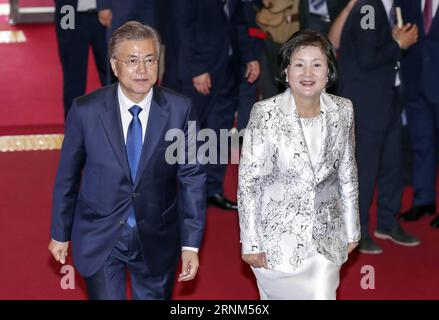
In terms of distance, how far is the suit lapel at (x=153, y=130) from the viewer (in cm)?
431

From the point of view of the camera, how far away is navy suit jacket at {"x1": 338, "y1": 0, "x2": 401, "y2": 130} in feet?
20.1

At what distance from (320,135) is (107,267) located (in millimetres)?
1075

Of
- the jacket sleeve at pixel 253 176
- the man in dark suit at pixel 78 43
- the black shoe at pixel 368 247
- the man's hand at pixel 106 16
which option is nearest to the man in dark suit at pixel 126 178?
the jacket sleeve at pixel 253 176

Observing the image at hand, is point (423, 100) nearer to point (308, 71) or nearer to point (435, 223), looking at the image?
point (435, 223)

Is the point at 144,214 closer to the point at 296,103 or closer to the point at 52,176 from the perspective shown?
the point at 296,103

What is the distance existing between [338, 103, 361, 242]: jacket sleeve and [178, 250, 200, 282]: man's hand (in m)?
0.69

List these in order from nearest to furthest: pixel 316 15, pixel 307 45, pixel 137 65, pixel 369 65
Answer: pixel 137 65 < pixel 307 45 < pixel 369 65 < pixel 316 15

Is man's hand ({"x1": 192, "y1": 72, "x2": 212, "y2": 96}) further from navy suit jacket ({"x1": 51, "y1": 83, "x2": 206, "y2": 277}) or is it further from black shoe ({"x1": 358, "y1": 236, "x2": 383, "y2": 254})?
navy suit jacket ({"x1": 51, "y1": 83, "x2": 206, "y2": 277})

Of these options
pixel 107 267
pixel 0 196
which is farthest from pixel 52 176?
pixel 107 267

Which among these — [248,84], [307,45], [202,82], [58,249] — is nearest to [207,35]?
[202,82]

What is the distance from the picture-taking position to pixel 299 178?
432 centimetres

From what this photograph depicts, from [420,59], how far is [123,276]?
10.8 ft

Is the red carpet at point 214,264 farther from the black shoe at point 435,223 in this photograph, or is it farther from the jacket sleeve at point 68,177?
the jacket sleeve at point 68,177

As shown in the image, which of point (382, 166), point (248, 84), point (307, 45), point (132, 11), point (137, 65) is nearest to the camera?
point (137, 65)
